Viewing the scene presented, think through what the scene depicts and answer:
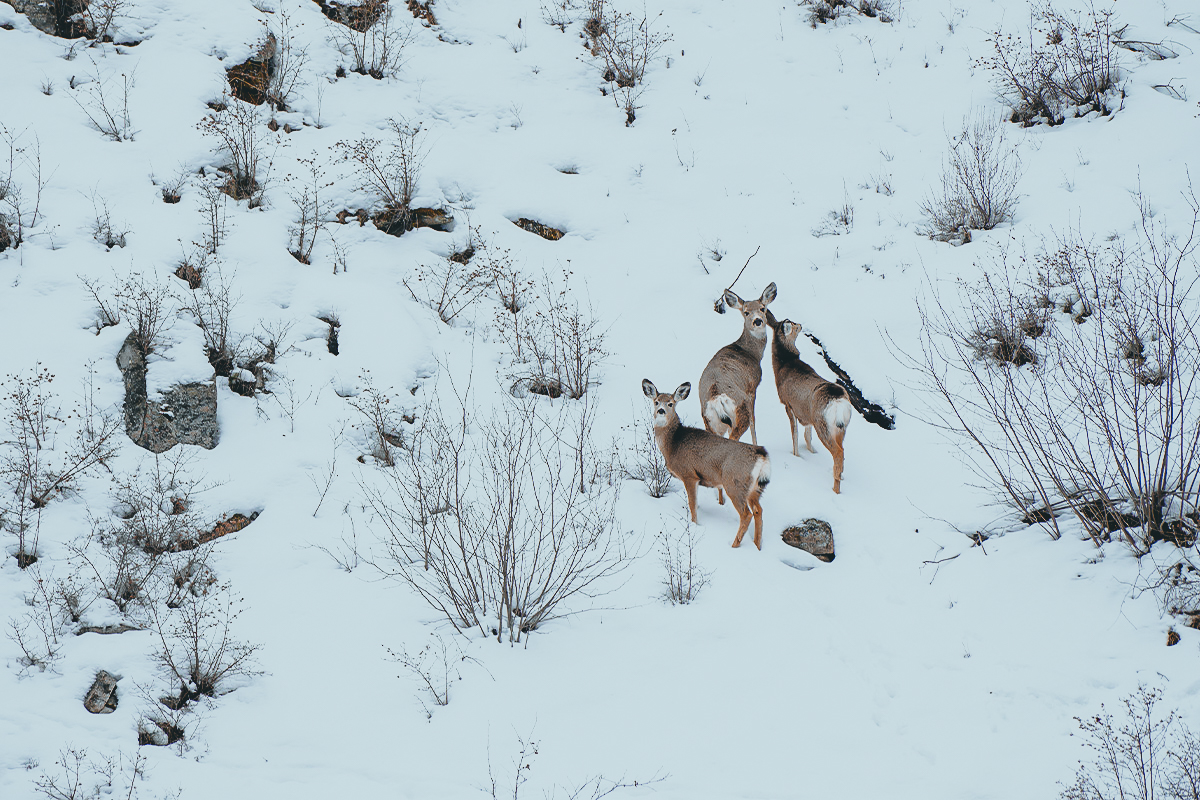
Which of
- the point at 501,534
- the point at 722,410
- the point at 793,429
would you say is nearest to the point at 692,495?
the point at 722,410

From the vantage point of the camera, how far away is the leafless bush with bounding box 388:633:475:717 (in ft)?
17.2

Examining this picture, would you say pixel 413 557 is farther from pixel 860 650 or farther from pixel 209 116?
pixel 209 116

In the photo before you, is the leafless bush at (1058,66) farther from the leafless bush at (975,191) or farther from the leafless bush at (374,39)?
the leafless bush at (374,39)

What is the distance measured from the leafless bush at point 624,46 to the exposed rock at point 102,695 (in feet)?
40.0

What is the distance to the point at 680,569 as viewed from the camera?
602 cm

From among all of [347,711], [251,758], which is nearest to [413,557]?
[347,711]

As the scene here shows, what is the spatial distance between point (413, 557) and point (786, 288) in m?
6.55

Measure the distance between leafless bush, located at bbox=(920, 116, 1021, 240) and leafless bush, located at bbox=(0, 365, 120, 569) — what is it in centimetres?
1089

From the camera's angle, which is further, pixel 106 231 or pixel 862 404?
pixel 106 231

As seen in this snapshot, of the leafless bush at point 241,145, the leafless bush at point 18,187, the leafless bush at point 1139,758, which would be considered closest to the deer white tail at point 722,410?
the leafless bush at point 1139,758

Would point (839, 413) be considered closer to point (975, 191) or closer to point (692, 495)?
point (692, 495)

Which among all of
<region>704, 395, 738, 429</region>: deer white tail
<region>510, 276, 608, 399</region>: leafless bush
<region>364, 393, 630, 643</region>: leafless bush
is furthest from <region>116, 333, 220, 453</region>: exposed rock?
<region>704, 395, 738, 429</region>: deer white tail

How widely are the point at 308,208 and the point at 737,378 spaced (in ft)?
24.0

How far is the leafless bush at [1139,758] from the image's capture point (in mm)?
3965
